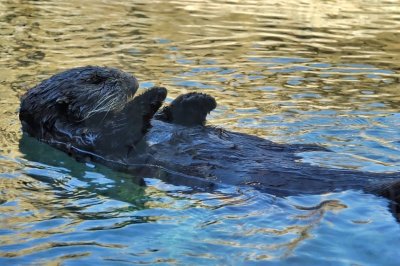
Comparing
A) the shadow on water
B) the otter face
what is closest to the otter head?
the otter face

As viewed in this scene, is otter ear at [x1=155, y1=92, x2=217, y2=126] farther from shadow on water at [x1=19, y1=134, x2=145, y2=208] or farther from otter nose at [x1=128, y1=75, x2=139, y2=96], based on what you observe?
shadow on water at [x1=19, y1=134, x2=145, y2=208]

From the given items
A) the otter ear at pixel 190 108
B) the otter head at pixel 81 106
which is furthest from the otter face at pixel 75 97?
the otter ear at pixel 190 108

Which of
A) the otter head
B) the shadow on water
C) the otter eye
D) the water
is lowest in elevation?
the shadow on water

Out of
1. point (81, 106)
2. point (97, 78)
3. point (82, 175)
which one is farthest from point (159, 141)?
point (97, 78)

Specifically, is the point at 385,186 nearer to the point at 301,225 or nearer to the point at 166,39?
the point at 301,225

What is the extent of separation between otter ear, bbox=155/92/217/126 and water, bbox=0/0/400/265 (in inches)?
30.5

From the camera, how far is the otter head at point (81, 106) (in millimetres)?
5383

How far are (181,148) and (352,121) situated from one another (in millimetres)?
2103

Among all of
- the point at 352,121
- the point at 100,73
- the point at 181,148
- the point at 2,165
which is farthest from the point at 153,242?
the point at 352,121

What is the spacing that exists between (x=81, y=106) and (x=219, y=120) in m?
1.53

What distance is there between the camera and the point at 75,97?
5.51 m

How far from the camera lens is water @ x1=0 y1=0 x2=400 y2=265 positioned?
377 centimetres

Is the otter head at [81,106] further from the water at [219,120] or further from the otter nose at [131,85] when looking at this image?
the water at [219,120]

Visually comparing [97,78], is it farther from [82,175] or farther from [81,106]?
[82,175]
